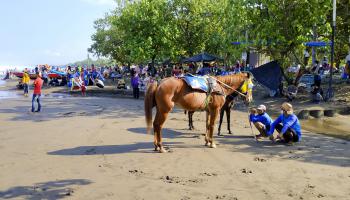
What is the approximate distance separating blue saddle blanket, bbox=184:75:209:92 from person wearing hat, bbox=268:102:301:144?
7.07ft

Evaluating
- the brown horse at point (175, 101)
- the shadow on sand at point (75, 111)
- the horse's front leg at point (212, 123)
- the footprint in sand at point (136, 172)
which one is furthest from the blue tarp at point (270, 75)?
the footprint in sand at point (136, 172)

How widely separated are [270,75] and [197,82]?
1040cm

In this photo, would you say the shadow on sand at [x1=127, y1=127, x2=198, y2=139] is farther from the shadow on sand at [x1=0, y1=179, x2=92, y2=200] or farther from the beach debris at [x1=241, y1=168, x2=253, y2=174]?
the shadow on sand at [x1=0, y1=179, x2=92, y2=200]

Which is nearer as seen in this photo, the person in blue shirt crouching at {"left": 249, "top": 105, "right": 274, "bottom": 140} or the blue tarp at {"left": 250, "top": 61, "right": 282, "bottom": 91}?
the person in blue shirt crouching at {"left": 249, "top": 105, "right": 274, "bottom": 140}

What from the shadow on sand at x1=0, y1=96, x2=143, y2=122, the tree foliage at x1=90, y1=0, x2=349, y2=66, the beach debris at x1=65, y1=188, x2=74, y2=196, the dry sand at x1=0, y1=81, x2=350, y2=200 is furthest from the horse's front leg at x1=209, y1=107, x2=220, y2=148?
the tree foliage at x1=90, y1=0, x2=349, y2=66

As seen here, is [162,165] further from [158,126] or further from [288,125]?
[288,125]

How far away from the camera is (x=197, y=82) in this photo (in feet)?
30.7

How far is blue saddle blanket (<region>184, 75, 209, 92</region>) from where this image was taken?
921 centimetres

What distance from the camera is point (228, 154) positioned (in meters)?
8.83

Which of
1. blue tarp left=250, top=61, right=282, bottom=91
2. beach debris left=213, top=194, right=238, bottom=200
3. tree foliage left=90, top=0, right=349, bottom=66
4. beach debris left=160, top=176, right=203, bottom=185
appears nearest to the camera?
beach debris left=213, top=194, right=238, bottom=200

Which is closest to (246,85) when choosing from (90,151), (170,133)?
(170,133)

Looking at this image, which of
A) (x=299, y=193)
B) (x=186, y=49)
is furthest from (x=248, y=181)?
(x=186, y=49)

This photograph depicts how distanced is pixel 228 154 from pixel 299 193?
9.04 ft

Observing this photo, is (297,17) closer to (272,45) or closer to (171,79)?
(272,45)
